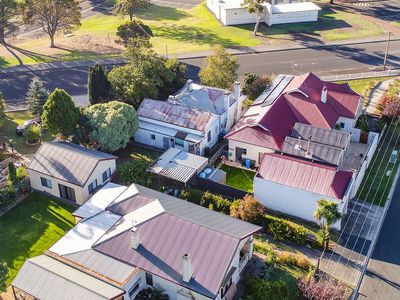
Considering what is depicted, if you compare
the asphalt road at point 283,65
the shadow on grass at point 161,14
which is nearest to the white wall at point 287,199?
the asphalt road at point 283,65

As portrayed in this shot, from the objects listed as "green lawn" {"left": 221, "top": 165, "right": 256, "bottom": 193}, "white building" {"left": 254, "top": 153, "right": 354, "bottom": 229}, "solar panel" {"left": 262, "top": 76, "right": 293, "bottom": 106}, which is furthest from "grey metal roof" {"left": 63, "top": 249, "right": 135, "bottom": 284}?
"solar panel" {"left": 262, "top": 76, "right": 293, "bottom": 106}

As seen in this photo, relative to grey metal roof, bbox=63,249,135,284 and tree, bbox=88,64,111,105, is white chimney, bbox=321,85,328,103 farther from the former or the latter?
grey metal roof, bbox=63,249,135,284

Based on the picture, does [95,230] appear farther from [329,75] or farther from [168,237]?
[329,75]

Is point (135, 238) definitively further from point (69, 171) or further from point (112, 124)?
point (112, 124)

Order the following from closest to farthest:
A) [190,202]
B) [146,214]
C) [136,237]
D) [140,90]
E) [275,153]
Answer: [136,237]
[146,214]
[190,202]
[275,153]
[140,90]

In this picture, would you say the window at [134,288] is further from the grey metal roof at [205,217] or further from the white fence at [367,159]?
the white fence at [367,159]

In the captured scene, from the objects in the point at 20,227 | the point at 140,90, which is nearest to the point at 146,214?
the point at 20,227

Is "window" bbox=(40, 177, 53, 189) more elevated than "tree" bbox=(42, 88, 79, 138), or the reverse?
"tree" bbox=(42, 88, 79, 138)
